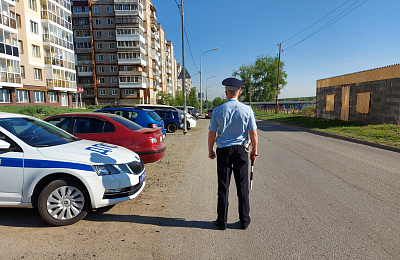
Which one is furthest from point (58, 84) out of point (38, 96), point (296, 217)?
point (296, 217)

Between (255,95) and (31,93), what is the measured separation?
71795 mm

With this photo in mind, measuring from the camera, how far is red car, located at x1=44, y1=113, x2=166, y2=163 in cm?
582

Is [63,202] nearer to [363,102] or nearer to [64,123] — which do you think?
[64,123]

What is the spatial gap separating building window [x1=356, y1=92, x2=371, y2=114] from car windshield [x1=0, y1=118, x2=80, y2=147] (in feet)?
61.3

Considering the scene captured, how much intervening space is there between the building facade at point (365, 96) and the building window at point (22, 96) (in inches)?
1256

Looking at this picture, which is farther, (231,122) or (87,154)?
(87,154)

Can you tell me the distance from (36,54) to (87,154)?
3502 cm

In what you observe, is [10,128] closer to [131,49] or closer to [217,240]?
[217,240]

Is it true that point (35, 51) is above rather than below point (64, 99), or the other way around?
above

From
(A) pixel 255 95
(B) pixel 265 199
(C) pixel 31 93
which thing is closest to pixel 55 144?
(B) pixel 265 199

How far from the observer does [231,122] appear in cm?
327

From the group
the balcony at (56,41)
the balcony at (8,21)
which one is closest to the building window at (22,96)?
the balcony at (8,21)

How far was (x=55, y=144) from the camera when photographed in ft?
12.7

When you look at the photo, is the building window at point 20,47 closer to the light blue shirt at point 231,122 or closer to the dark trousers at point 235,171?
the light blue shirt at point 231,122
